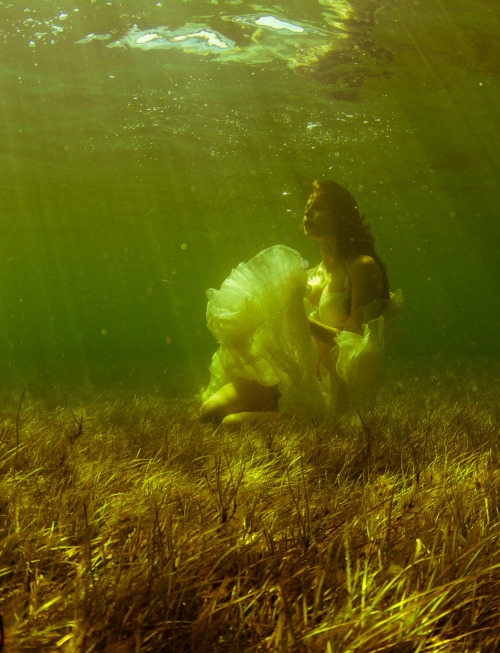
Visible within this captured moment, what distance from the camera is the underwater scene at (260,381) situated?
1.63m

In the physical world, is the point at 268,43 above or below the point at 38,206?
above

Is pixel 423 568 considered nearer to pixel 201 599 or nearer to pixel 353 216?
pixel 201 599

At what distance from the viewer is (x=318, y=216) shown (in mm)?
6359

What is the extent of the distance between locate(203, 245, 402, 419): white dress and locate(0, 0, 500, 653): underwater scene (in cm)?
3

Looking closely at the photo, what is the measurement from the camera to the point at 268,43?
11070 millimetres

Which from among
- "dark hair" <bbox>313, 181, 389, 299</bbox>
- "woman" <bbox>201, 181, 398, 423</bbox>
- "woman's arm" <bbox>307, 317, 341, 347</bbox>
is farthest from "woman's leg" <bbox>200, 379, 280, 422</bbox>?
"dark hair" <bbox>313, 181, 389, 299</bbox>

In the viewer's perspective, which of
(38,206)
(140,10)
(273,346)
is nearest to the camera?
(273,346)

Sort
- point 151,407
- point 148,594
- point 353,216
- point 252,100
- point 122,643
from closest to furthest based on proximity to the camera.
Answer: point 122,643
point 148,594
point 353,216
point 151,407
point 252,100

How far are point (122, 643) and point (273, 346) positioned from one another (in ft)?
14.4

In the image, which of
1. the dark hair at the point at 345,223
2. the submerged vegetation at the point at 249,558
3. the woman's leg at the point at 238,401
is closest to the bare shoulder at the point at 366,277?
the dark hair at the point at 345,223

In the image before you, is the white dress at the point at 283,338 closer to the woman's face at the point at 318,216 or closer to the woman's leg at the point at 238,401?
the woman's leg at the point at 238,401

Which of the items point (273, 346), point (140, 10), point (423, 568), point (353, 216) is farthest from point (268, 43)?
point (423, 568)

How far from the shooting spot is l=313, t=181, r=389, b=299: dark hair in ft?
20.9

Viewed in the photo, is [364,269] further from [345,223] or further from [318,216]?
[318,216]
